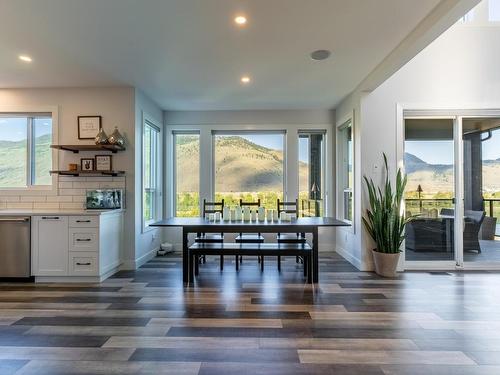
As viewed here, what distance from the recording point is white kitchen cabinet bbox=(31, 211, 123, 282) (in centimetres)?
376

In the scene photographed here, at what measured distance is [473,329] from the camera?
2.49 meters

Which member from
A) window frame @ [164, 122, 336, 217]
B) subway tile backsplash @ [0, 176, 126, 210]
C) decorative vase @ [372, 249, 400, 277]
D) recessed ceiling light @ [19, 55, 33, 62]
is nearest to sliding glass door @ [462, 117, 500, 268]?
decorative vase @ [372, 249, 400, 277]

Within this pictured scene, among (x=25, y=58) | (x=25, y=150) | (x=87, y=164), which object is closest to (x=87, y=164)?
(x=87, y=164)

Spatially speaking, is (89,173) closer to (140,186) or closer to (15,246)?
(140,186)

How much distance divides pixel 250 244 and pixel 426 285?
2121mm

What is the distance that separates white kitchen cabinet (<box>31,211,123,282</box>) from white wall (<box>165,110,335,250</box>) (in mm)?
1906

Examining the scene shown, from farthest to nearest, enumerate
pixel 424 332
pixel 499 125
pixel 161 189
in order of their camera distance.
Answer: pixel 161 189 < pixel 499 125 < pixel 424 332

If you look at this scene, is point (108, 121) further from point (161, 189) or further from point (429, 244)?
point (429, 244)

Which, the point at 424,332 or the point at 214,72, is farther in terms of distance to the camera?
the point at 214,72

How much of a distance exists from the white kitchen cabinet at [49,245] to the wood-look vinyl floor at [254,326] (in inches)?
10.0

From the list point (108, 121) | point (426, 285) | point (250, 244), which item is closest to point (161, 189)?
point (108, 121)

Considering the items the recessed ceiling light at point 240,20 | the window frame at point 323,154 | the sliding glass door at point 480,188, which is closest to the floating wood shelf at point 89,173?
the recessed ceiling light at point 240,20

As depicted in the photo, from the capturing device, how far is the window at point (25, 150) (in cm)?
443

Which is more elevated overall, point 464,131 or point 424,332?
point 464,131
